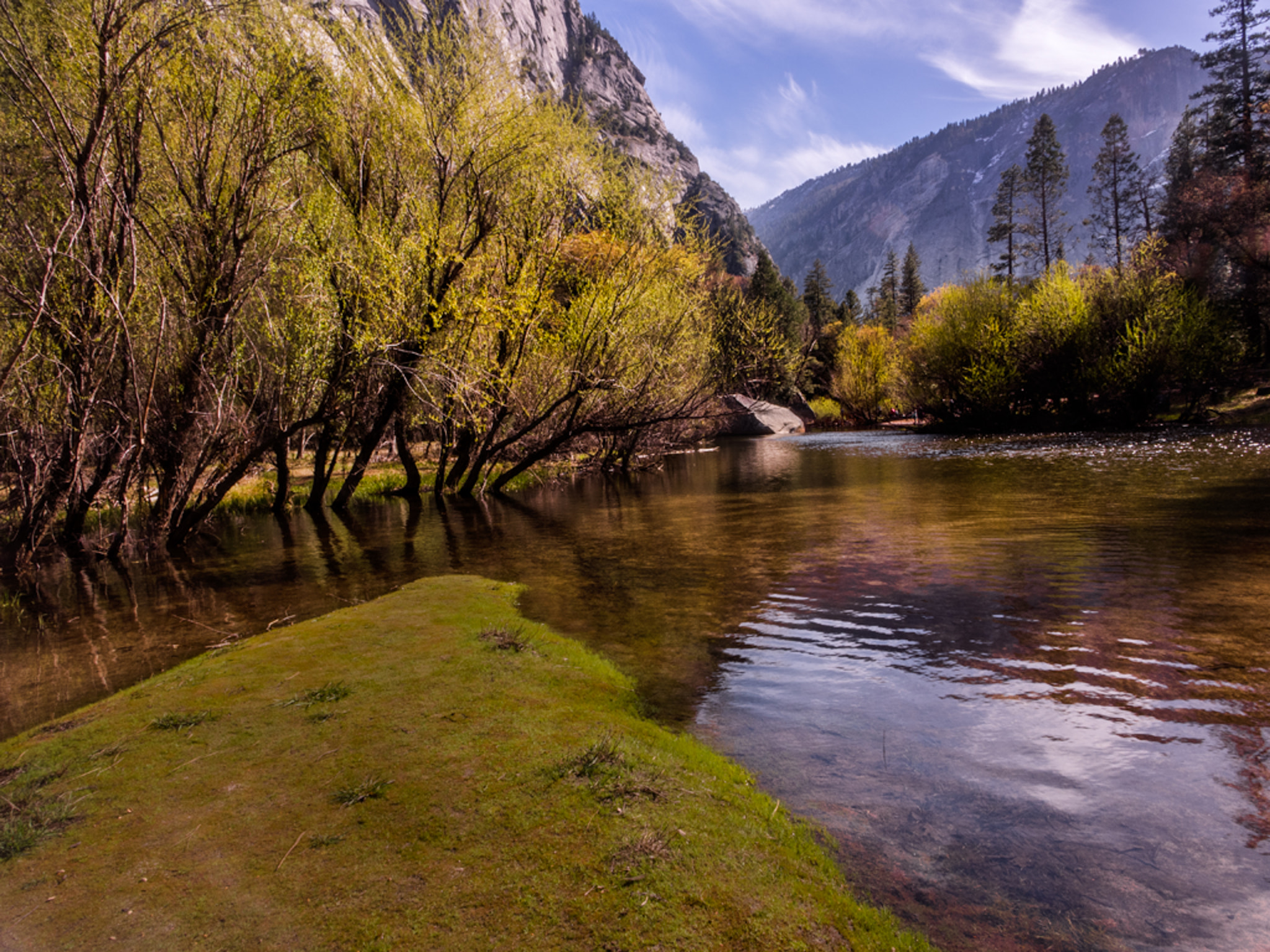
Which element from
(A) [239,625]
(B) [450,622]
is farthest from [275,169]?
(B) [450,622]

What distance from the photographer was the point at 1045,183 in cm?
7075

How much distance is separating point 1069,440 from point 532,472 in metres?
28.6

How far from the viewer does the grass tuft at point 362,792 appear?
12.5 ft

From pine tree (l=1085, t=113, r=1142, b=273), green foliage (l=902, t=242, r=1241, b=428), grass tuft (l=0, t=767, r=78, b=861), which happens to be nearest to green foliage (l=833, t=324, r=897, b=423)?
green foliage (l=902, t=242, r=1241, b=428)

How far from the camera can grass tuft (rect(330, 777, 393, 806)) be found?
3818 mm

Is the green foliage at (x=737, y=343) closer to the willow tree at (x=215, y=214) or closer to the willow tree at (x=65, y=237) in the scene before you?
the willow tree at (x=215, y=214)

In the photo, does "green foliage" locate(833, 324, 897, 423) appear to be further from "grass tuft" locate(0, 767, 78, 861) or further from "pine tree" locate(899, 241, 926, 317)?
"grass tuft" locate(0, 767, 78, 861)

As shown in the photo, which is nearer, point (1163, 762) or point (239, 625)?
point (1163, 762)

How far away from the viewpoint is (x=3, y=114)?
1084 cm

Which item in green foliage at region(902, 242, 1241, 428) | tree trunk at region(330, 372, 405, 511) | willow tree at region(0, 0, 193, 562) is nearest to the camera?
willow tree at region(0, 0, 193, 562)

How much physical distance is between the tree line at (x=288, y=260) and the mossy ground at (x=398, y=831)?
165 inches

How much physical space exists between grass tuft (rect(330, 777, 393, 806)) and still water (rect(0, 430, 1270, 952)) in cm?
256

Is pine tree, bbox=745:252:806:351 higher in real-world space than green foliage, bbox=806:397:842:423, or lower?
higher

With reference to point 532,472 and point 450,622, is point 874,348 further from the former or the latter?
Answer: point 450,622
